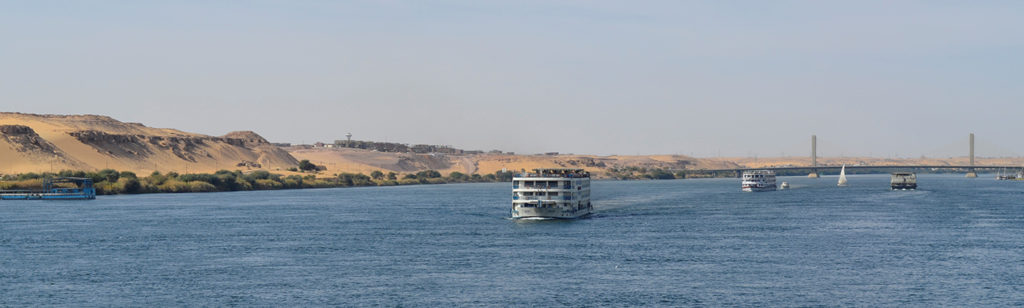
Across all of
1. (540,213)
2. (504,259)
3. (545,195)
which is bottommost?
(504,259)

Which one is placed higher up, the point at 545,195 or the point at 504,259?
the point at 545,195

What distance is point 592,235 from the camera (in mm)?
103188

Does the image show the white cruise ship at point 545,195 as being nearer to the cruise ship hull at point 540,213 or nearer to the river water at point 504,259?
the cruise ship hull at point 540,213

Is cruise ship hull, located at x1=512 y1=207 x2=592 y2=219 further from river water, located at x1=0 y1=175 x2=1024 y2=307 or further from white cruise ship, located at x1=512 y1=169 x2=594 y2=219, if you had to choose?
river water, located at x1=0 y1=175 x2=1024 y2=307

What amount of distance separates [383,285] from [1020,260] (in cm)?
5028

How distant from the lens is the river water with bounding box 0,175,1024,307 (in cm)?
6444

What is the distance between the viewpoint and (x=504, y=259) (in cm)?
8175

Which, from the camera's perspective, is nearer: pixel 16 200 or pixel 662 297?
pixel 662 297

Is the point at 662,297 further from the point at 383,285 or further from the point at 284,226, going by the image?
the point at 284,226

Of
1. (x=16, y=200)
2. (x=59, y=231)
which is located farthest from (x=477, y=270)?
(x=16, y=200)

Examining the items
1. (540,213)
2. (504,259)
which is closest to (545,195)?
(540,213)

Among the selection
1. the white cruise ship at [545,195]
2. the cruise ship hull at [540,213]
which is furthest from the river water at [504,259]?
the white cruise ship at [545,195]

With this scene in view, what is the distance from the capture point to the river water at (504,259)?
6444cm

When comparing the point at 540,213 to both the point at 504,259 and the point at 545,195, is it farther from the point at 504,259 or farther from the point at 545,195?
the point at 504,259
